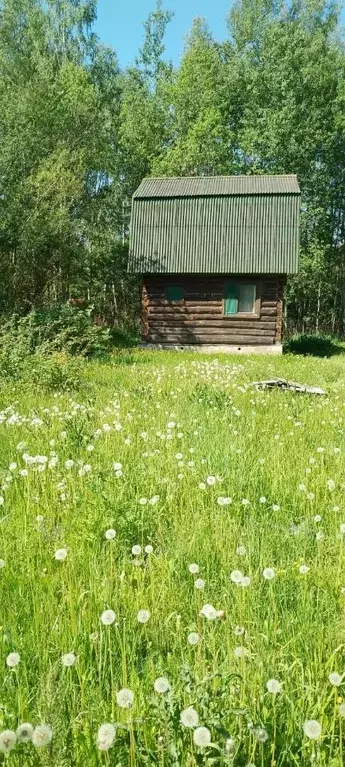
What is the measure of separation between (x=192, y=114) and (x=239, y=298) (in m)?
16.6

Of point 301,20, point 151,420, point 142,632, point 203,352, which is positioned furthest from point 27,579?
point 301,20

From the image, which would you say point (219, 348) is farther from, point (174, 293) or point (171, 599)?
point (171, 599)

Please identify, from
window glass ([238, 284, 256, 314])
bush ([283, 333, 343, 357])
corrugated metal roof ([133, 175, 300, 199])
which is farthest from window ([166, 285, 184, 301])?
bush ([283, 333, 343, 357])

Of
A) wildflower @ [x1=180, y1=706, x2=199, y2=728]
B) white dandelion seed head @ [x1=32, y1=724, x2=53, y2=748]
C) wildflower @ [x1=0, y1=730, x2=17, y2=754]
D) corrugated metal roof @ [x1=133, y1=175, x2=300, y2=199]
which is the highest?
corrugated metal roof @ [x1=133, y1=175, x2=300, y2=199]

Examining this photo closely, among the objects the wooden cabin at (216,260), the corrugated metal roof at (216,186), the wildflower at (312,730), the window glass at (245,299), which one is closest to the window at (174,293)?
the wooden cabin at (216,260)

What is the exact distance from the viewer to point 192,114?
3241 centimetres

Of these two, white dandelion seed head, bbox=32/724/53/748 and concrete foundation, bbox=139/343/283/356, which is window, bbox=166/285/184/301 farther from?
white dandelion seed head, bbox=32/724/53/748

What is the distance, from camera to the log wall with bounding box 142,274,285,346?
21.1m

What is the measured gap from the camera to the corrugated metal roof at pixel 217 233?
2066cm

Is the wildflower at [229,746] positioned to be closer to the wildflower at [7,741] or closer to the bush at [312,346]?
the wildflower at [7,741]

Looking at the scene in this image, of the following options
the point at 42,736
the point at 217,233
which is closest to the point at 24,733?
the point at 42,736

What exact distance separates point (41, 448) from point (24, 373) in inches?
175

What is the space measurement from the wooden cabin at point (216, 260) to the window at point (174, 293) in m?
0.04

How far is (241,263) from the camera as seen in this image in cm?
2070
